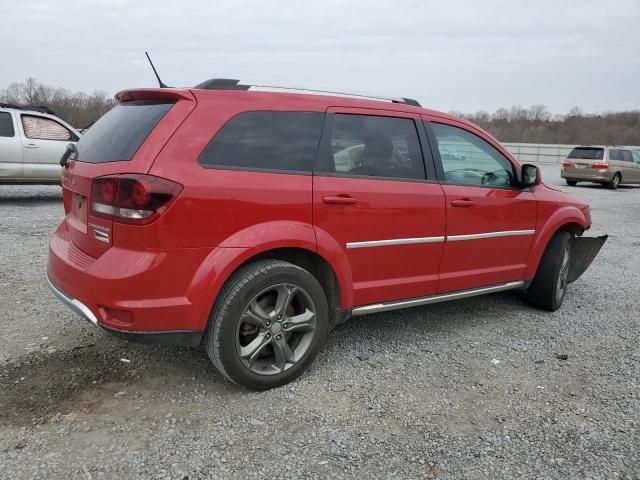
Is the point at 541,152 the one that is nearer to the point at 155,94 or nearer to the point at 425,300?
the point at 425,300

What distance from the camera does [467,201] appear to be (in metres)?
3.95

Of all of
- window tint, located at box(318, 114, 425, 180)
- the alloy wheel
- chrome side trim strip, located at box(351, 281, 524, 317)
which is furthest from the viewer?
chrome side trim strip, located at box(351, 281, 524, 317)

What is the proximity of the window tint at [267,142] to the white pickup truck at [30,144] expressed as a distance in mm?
8584

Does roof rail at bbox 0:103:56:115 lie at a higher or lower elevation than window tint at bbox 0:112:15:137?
higher

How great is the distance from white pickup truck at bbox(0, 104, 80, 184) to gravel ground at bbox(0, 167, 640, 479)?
6.39 metres

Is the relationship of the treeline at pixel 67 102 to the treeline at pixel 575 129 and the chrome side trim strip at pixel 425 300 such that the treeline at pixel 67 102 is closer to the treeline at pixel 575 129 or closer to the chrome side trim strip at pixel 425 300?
the chrome side trim strip at pixel 425 300

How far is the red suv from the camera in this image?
276 cm

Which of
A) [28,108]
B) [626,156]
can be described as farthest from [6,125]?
[626,156]

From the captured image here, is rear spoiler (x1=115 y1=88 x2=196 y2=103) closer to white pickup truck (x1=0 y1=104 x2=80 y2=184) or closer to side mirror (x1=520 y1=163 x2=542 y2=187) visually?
side mirror (x1=520 y1=163 x2=542 y2=187)

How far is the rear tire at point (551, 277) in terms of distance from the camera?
4742 millimetres

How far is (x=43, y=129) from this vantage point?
10234mm

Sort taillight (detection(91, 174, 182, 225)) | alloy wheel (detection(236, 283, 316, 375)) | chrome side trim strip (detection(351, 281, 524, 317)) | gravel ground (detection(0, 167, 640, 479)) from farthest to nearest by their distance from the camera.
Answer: chrome side trim strip (detection(351, 281, 524, 317)), alloy wheel (detection(236, 283, 316, 375)), taillight (detection(91, 174, 182, 225)), gravel ground (detection(0, 167, 640, 479))

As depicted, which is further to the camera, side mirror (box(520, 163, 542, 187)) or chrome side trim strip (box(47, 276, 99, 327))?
side mirror (box(520, 163, 542, 187))

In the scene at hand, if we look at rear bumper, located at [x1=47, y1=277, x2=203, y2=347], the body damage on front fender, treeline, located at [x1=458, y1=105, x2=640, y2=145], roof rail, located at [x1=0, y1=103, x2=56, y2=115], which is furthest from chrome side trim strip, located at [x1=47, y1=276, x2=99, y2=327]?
treeline, located at [x1=458, y1=105, x2=640, y2=145]
